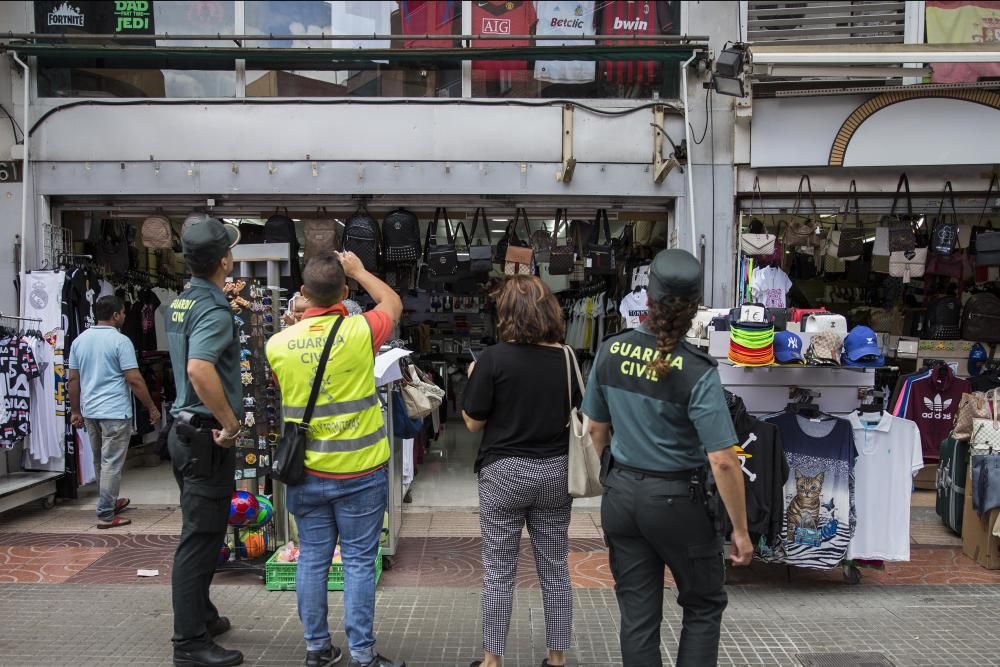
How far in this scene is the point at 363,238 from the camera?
22.6 ft

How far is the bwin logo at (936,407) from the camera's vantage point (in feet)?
24.2

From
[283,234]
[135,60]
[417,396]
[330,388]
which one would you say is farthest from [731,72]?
[135,60]

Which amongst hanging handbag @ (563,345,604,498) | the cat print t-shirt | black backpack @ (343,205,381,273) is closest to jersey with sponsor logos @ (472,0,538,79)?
black backpack @ (343,205,381,273)

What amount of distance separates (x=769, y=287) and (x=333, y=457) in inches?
203

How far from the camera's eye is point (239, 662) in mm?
3682

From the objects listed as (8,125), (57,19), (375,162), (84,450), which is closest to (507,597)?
(375,162)

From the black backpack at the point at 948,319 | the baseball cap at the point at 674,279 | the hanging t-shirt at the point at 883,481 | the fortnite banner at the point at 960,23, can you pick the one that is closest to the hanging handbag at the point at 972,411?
the hanging t-shirt at the point at 883,481

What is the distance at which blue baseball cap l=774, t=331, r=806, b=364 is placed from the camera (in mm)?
4605

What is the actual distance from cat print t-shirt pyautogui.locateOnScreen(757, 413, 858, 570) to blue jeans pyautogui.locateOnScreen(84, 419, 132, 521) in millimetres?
5280

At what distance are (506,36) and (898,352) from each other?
5622 mm

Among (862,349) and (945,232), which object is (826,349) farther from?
(945,232)

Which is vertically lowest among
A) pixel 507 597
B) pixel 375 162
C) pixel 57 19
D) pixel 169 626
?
pixel 169 626

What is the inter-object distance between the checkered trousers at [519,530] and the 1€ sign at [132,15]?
6.70 meters

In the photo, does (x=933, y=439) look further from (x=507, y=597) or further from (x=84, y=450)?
(x=84, y=450)
